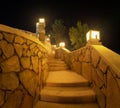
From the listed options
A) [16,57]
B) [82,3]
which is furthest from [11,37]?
[82,3]

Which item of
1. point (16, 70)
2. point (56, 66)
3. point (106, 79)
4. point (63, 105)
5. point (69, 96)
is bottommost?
point (63, 105)

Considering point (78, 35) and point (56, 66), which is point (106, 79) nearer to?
point (56, 66)

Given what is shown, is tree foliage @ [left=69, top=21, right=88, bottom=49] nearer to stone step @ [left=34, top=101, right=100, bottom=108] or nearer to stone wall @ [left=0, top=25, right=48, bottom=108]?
stone step @ [left=34, top=101, right=100, bottom=108]

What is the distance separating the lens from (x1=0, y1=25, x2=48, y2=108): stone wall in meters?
2.87

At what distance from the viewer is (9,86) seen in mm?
2945

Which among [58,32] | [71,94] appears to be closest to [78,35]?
[58,32]

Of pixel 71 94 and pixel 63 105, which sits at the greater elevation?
pixel 71 94

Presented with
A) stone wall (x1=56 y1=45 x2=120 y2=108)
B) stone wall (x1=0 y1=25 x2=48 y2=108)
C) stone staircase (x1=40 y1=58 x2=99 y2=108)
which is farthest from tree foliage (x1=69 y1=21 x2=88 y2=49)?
stone wall (x1=0 y1=25 x2=48 y2=108)

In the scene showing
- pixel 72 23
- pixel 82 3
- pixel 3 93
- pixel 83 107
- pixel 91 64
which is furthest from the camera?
pixel 72 23

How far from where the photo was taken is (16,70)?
3170mm

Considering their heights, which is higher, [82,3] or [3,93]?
[82,3]

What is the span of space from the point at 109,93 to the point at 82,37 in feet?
72.3

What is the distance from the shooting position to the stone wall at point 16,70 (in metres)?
2.87

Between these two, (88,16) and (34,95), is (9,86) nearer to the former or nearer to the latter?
(34,95)
